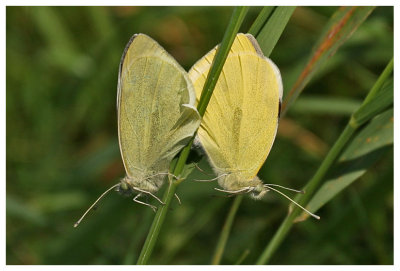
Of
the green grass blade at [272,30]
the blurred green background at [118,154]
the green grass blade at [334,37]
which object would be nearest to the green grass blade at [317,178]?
the green grass blade at [334,37]

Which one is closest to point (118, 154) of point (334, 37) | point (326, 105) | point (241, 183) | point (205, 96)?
point (326, 105)

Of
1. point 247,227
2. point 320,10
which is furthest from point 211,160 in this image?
point 247,227

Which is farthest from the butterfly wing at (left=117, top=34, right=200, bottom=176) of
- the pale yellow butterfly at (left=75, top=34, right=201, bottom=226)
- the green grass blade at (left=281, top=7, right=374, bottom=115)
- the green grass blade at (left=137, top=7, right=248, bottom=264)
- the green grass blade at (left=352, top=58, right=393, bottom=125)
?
the green grass blade at (left=352, top=58, right=393, bottom=125)

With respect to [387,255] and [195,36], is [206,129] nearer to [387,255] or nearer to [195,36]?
[387,255]

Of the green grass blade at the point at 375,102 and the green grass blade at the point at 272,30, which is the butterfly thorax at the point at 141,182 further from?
→ the green grass blade at the point at 375,102

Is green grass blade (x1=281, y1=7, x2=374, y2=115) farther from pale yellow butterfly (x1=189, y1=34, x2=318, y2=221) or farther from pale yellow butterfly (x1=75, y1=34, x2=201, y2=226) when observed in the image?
pale yellow butterfly (x1=75, y1=34, x2=201, y2=226)
